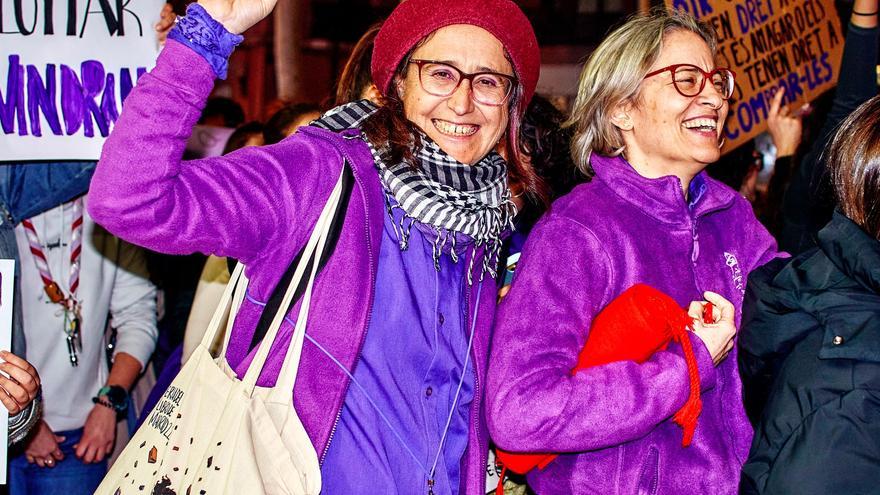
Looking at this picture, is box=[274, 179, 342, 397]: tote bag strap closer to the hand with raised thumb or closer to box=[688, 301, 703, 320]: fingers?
the hand with raised thumb

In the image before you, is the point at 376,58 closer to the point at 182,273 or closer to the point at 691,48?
the point at 691,48

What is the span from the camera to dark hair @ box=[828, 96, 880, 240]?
222 centimetres

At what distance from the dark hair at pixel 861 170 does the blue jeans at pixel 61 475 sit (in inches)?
112

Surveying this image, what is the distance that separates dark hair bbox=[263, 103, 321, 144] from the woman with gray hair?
167cm

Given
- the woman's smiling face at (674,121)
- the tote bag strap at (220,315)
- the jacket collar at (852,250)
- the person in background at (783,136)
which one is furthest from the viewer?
the person in background at (783,136)

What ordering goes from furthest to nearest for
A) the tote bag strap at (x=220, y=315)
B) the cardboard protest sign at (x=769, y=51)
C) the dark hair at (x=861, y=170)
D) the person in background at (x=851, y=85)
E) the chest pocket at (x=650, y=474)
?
the cardboard protest sign at (x=769, y=51), the person in background at (x=851, y=85), the chest pocket at (x=650, y=474), the tote bag strap at (x=220, y=315), the dark hair at (x=861, y=170)

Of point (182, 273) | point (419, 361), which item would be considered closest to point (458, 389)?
point (419, 361)

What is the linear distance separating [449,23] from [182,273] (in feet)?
8.11

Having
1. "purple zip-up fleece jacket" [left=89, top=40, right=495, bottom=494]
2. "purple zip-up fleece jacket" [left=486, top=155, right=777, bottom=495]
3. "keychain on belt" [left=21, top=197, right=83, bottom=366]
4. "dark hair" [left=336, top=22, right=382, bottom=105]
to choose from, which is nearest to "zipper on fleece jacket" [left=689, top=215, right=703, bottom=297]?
"purple zip-up fleece jacket" [left=486, top=155, right=777, bottom=495]

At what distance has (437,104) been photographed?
2.68 metres

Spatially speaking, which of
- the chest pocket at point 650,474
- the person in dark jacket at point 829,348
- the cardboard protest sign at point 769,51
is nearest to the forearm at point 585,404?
the chest pocket at point 650,474

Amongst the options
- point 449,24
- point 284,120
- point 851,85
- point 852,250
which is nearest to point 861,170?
point 852,250

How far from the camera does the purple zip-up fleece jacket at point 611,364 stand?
7.85 feet

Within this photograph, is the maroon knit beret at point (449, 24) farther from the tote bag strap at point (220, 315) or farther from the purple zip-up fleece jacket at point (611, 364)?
the tote bag strap at point (220, 315)
